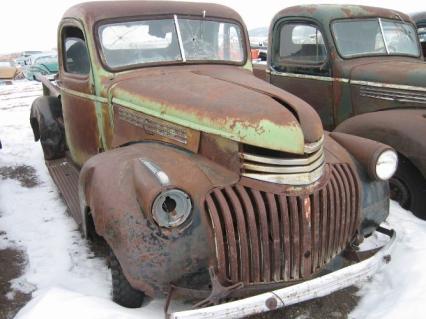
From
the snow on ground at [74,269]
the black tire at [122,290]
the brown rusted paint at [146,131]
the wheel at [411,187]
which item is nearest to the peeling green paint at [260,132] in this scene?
the brown rusted paint at [146,131]

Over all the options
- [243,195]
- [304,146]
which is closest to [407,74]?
[304,146]

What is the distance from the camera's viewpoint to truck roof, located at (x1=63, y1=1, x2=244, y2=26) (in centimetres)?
372

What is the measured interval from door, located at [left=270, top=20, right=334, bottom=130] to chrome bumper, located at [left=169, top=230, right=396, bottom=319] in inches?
114

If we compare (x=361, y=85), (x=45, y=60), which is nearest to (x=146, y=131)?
(x=361, y=85)

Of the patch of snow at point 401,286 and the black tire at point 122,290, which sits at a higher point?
the black tire at point 122,290

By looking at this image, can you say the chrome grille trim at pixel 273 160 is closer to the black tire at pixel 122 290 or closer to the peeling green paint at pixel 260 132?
the peeling green paint at pixel 260 132

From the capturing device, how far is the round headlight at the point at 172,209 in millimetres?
2367

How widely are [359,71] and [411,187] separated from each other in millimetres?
1457

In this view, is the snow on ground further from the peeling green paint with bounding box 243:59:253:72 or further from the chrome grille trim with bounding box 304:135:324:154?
the peeling green paint with bounding box 243:59:253:72

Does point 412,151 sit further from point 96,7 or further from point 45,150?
point 45,150

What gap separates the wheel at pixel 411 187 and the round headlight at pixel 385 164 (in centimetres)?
114

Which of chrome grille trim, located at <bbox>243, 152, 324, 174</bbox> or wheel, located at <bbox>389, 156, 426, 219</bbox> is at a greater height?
chrome grille trim, located at <bbox>243, 152, 324, 174</bbox>

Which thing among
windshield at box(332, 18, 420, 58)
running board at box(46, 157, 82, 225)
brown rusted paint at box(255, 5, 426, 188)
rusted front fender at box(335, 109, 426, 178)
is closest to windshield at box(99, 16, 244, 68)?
running board at box(46, 157, 82, 225)

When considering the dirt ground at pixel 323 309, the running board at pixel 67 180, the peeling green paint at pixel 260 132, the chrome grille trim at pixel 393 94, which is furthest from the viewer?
the chrome grille trim at pixel 393 94
